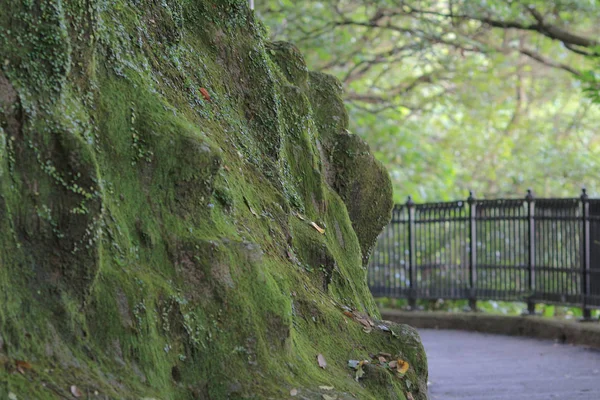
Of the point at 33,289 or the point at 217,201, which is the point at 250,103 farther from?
the point at 33,289

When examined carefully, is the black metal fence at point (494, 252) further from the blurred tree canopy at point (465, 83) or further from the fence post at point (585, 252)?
the blurred tree canopy at point (465, 83)

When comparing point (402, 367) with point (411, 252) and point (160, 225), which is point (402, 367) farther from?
point (411, 252)

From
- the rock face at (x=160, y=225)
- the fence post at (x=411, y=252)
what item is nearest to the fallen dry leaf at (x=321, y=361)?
the rock face at (x=160, y=225)

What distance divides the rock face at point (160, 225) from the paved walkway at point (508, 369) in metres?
2.75

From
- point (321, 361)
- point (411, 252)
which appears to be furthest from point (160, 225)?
point (411, 252)

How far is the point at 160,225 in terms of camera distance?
4750 millimetres

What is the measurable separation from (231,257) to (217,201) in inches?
21.4

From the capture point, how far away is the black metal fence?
1300cm

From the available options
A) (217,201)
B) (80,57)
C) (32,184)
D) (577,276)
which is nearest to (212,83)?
(217,201)

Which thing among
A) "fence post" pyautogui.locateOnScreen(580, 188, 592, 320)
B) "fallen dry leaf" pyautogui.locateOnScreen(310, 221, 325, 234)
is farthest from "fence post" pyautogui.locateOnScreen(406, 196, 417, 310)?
"fallen dry leaf" pyautogui.locateOnScreen(310, 221, 325, 234)

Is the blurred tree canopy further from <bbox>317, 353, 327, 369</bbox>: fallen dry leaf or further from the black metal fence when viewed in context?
<bbox>317, 353, 327, 369</bbox>: fallen dry leaf

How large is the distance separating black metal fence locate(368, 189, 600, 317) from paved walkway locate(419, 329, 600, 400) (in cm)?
98

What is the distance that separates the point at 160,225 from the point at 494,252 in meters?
10.6

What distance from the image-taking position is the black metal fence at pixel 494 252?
42.7ft
